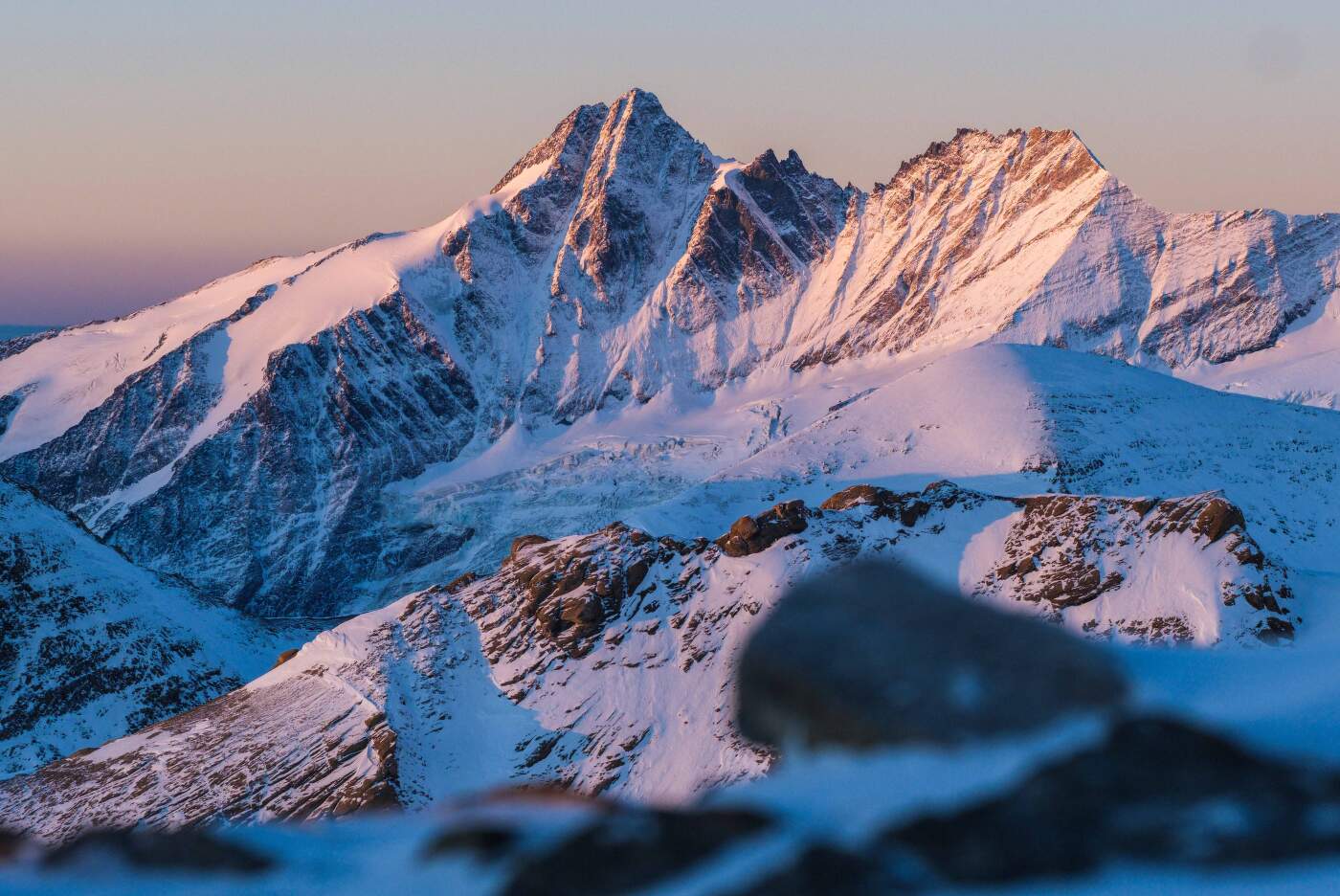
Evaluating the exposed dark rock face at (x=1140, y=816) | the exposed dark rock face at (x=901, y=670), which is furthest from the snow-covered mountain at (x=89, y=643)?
the exposed dark rock face at (x=1140, y=816)

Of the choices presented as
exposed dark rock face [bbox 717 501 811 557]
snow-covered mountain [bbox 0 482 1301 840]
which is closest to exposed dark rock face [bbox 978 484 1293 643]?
snow-covered mountain [bbox 0 482 1301 840]

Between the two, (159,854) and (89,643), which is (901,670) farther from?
(89,643)

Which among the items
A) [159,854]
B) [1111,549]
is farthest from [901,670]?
[1111,549]

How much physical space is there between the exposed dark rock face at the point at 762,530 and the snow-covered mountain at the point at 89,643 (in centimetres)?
4471

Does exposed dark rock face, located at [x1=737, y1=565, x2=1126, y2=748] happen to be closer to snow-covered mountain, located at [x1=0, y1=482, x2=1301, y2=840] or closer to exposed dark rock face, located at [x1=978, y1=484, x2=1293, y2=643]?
snow-covered mountain, located at [x1=0, y1=482, x2=1301, y2=840]

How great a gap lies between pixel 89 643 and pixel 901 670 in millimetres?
99185

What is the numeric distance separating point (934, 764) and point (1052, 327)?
175 m

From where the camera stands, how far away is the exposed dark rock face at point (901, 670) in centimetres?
861

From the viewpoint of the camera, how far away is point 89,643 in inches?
3856

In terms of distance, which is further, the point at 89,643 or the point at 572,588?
the point at 89,643

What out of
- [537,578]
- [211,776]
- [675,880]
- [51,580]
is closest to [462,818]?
[675,880]

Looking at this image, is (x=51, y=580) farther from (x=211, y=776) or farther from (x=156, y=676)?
(x=211, y=776)

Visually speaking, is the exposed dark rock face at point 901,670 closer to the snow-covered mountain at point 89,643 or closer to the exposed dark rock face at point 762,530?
the exposed dark rock face at point 762,530

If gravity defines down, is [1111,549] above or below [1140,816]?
below
